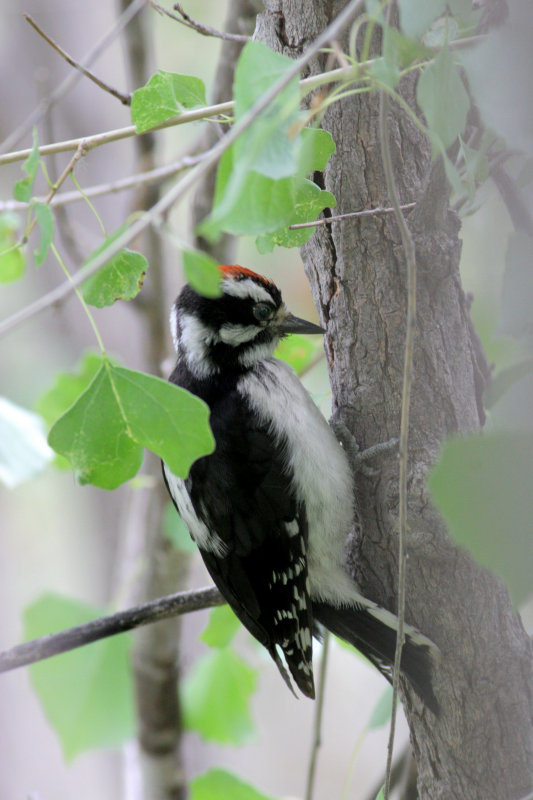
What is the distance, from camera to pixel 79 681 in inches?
86.6

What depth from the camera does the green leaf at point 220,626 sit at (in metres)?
1.82

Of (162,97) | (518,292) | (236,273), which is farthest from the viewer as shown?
(236,273)

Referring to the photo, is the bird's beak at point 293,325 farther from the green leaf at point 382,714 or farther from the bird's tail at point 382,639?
the green leaf at point 382,714

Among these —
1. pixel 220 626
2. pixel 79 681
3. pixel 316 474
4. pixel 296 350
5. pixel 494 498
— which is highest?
pixel 296 350

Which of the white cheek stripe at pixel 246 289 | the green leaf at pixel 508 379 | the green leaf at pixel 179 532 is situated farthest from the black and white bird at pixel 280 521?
the green leaf at pixel 508 379

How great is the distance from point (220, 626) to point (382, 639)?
0.44m

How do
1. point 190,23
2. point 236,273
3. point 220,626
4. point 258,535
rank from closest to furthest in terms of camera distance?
point 190,23 → point 258,535 → point 236,273 → point 220,626

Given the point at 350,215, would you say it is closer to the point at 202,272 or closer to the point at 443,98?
the point at 443,98

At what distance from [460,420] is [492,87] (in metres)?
0.62

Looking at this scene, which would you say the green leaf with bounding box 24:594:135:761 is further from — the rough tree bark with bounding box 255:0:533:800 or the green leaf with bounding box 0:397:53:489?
the rough tree bark with bounding box 255:0:533:800

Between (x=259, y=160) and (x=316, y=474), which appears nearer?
(x=259, y=160)

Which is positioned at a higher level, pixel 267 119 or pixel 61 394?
pixel 267 119

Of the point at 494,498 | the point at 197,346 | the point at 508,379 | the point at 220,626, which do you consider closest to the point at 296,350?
the point at 197,346

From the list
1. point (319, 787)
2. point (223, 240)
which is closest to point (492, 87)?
point (223, 240)
